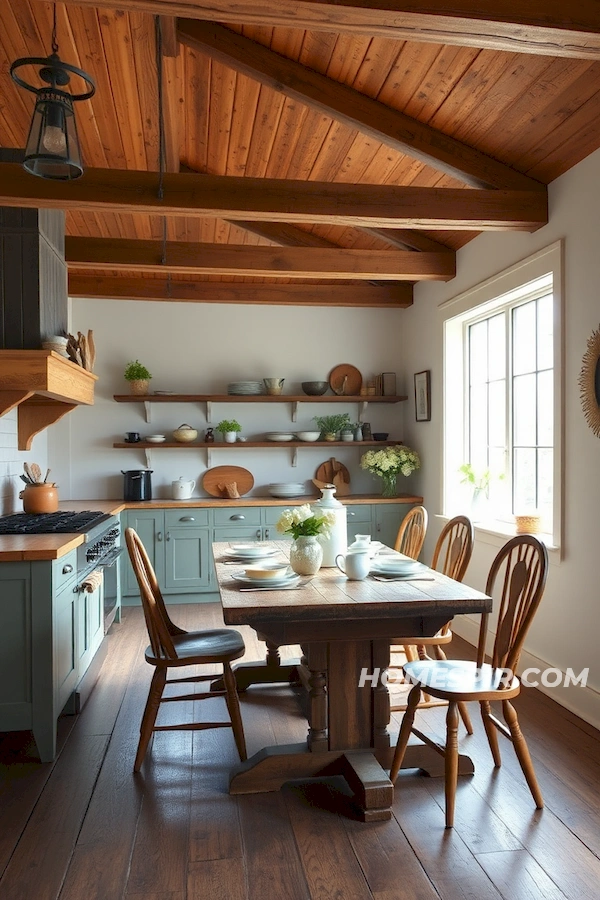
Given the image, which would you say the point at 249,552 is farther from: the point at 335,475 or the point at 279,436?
the point at 335,475

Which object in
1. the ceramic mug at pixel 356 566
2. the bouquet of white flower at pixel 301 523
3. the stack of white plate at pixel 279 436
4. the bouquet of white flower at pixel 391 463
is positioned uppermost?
the stack of white plate at pixel 279 436

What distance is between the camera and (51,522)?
388 centimetres

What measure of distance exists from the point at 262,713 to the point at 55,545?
1.29 meters

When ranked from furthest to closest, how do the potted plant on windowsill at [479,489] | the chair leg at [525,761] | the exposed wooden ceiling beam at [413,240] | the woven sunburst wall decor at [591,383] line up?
the exposed wooden ceiling beam at [413,240]
the potted plant on windowsill at [479,489]
the woven sunburst wall decor at [591,383]
the chair leg at [525,761]

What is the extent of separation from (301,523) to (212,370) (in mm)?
3712

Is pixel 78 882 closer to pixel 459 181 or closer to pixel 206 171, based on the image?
pixel 459 181

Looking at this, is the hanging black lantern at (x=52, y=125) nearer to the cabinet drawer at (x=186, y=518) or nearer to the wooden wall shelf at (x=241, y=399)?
the cabinet drawer at (x=186, y=518)

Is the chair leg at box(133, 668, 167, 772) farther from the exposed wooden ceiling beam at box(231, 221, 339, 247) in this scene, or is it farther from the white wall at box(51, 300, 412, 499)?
the exposed wooden ceiling beam at box(231, 221, 339, 247)

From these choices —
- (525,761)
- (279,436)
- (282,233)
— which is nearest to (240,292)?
(282,233)

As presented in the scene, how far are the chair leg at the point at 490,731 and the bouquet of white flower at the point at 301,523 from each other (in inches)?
36.4

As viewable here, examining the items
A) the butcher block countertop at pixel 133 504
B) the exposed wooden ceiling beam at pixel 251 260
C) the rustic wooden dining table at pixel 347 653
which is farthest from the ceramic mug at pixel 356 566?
the exposed wooden ceiling beam at pixel 251 260

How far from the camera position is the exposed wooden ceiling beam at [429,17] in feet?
6.89

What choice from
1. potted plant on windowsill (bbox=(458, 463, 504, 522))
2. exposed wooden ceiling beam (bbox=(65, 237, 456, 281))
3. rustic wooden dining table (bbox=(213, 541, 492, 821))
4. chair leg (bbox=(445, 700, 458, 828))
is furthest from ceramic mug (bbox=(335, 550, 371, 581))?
exposed wooden ceiling beam (bbox=(65, 237, 456, 281))

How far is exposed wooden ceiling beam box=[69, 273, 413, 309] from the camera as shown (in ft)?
19.5
